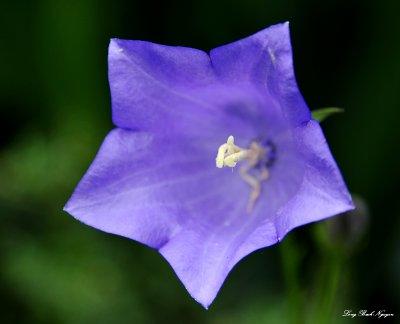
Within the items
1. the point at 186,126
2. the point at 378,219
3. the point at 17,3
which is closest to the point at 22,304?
the point at 186,126

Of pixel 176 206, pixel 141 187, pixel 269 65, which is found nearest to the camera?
pixel 269 65

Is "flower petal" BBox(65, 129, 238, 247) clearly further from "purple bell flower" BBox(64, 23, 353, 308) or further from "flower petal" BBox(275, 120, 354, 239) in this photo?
"flower petal" BBox(275, 120, 354, 239)

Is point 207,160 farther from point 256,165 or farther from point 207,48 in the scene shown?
point 207,48

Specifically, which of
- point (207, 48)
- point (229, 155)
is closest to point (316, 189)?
point (229, 155)

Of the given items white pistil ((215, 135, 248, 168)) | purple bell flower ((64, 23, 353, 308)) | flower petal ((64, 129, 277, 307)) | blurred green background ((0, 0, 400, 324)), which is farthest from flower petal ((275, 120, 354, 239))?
blurred green background ((0, 0, 400, 324))

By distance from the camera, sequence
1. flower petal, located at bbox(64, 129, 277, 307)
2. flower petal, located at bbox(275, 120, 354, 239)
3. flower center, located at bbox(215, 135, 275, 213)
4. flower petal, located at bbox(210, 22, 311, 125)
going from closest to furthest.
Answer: flower petal, located at bbox(275, 120, 354, 239)
flower petal, located at bbox(210, 22, 311, 125)
flower petal, located at bbox(64, 129, 277, 307)
flower center, located at bbox(215, 135, 275, 213)

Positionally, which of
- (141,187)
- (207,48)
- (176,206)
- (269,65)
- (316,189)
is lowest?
(176,206)
